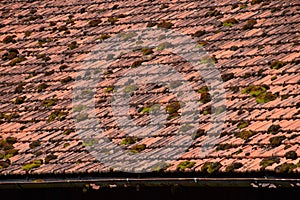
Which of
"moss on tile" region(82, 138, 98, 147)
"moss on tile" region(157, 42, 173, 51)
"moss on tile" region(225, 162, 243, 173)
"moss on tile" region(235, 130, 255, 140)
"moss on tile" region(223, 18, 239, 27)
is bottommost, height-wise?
"moss on tile" region(82, 138, 98, 147)

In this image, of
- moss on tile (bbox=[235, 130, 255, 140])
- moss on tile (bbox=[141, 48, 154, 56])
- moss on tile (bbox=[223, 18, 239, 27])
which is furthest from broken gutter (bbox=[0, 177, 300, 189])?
moss on tile (bbox=[223, 18, 239, 27])

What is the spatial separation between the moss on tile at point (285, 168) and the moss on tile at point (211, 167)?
3.25ft

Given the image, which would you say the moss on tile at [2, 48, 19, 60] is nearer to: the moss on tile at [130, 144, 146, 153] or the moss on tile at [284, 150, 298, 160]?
the moss on tile at [130, 144, 146, 153]

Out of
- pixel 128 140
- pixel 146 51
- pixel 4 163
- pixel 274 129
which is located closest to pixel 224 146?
pixel 274 129

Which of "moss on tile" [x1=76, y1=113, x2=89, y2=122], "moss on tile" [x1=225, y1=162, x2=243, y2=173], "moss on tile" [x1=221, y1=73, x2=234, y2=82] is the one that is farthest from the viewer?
"moss on tile" [x1=76, y1=113, x2=89, y2=122]

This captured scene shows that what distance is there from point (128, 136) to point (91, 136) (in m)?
0.73

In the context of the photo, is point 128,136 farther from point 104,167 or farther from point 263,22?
point 263,22

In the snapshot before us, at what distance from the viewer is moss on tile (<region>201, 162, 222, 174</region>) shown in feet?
41.9

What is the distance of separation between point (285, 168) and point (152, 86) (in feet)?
13.3

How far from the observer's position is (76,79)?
16.3 m

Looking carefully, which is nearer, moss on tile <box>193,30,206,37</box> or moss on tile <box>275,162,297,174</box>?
moss on tile <box>275,162,297,174</box>

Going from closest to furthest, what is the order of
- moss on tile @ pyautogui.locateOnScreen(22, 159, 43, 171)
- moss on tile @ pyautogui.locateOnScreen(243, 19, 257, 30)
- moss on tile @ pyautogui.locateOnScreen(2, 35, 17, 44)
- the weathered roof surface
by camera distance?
the weathered roof surface < moss on tile @ pyautogui.locateOnScreen(22, 159, 43, 171) < moss on tile @ pyautogui.locateOnScreen(243, 19, 257, 30) < moss on tile @ pyautogui.locateOnScreen(2, 35, 17, 44)

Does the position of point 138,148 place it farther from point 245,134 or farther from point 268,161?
point 268,161

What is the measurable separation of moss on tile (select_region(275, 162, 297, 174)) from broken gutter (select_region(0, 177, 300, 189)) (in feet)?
0.38
